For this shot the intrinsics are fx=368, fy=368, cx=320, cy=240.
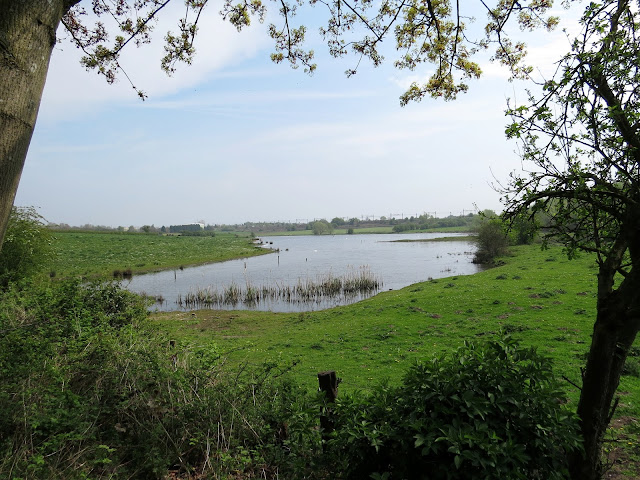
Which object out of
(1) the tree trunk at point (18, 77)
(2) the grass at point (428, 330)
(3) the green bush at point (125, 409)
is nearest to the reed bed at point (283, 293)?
(2) the grass at point (428, 330)

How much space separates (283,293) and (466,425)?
2718cm

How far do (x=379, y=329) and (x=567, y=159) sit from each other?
1178 cm

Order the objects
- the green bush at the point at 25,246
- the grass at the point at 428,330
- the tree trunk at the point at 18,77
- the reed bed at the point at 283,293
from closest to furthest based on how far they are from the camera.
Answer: the tree trunk at the point at 18,77, the grass at the point at 428,330, the green bush at the point at 25,246, the reed bed at the point at 283,293

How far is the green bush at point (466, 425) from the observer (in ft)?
8.76

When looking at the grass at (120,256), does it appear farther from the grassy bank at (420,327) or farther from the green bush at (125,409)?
the green bush at (125,409)

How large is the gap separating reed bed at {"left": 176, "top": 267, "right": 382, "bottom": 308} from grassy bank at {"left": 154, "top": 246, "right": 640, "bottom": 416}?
3755 millimetres

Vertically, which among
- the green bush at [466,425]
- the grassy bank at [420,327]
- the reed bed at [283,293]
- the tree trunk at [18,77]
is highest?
the tree trunk at [18,77]

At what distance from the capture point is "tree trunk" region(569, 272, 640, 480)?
356cm

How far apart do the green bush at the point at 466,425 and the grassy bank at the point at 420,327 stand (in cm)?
445

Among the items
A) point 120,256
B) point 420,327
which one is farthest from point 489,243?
point 120,256

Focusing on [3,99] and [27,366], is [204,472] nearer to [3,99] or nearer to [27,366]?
[27,366]

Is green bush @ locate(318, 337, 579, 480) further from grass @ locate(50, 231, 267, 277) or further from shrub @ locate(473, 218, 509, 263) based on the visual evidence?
shrub @ locate(473, 218, 509, 263)

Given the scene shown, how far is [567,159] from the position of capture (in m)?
4.00

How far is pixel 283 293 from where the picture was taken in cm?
2952
